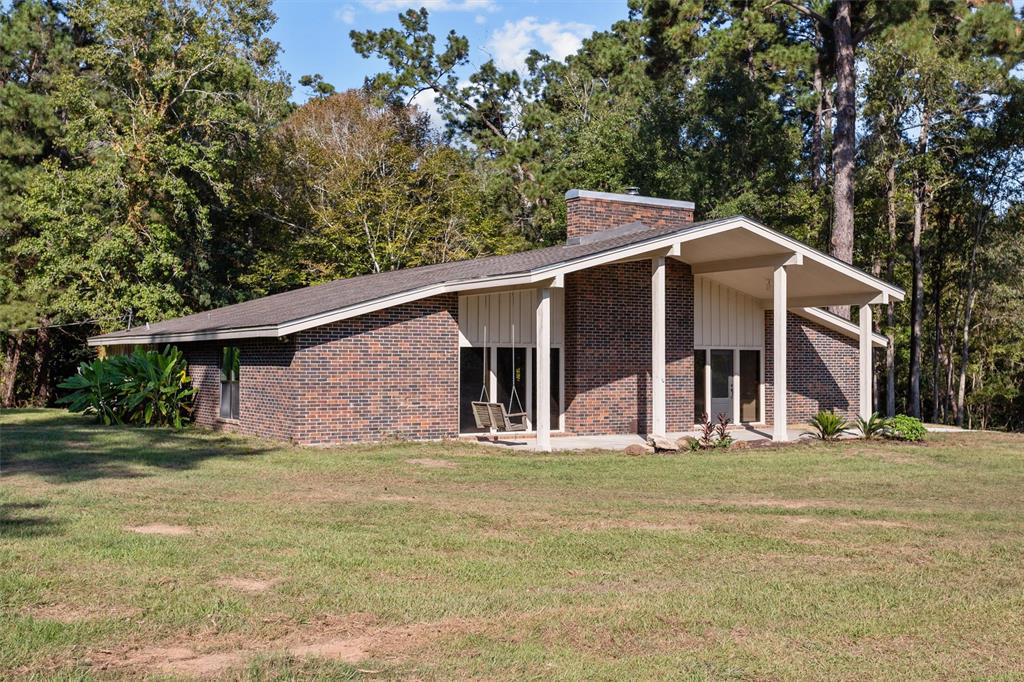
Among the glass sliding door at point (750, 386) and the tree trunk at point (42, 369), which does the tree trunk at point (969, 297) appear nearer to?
the glass sliding door at point (750, 386)

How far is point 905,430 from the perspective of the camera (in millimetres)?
18141

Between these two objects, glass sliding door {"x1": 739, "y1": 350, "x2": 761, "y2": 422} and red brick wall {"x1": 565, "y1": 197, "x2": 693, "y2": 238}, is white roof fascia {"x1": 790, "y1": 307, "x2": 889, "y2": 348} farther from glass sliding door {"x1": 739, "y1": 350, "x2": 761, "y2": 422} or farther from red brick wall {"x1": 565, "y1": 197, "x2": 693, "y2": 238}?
red brick wall {"x1": 565, "y1": 197, "x2": 693, "y2": 238}

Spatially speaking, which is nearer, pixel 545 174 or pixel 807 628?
pixel 807 628

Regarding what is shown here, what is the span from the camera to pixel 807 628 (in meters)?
5.61

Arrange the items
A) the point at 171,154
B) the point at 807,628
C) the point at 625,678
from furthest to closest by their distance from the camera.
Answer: the point at 171,154
the point at 807,628
the point at 625,678

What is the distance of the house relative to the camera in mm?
16172

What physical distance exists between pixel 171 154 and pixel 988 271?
26291 mm

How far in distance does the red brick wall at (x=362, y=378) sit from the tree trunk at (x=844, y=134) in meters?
11.4

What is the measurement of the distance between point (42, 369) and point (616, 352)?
24.3 meters

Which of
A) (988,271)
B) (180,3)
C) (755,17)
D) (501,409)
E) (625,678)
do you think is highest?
(180,3)

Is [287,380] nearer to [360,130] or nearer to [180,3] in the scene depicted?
[180,3]

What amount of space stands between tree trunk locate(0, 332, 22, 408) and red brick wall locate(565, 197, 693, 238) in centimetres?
2312

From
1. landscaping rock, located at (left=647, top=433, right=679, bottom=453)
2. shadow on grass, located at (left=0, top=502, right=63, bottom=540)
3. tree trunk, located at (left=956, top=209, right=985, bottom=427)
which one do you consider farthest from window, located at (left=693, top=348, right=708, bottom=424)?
tree trunk, located at (left=956, top=209, right=985, bottom=427)

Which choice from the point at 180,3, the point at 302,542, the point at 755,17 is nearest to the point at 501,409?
the point at 302,542
